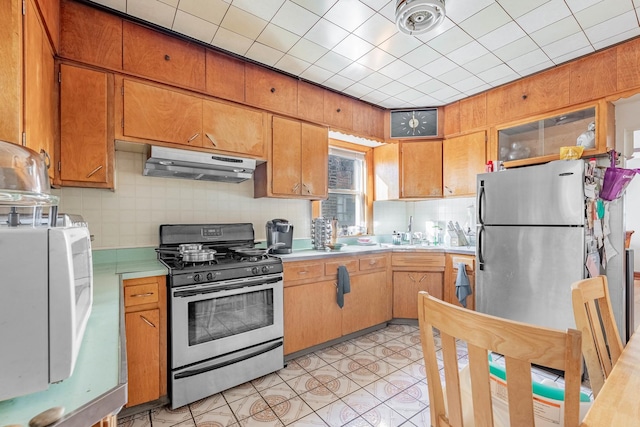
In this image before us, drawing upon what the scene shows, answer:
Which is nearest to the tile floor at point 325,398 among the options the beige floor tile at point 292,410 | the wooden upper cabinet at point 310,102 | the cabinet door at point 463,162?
the beige floor tile at point 292,410

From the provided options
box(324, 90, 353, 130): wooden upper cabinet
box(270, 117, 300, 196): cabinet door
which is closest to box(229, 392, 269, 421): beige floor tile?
box(270, 117, 300, 196): cabinet door

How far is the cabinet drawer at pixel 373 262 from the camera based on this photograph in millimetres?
2957

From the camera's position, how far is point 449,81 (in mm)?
2873

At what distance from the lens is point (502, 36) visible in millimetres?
2182

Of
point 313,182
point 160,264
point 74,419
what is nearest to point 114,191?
point 160,264

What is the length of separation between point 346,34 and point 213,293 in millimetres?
2070

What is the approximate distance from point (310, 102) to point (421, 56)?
108cm

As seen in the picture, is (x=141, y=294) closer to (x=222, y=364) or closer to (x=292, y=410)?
(x=222, y=364)

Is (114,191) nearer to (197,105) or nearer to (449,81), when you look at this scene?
(197,105)

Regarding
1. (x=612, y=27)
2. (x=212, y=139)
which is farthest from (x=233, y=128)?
(x=612, y=27)

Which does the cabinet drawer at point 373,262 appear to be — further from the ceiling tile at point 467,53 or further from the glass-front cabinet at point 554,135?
the ceiling tile at point 467,53

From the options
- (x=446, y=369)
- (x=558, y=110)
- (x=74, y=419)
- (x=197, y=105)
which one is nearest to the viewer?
(x=74, y=419)

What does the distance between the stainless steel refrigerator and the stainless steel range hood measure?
219 centimetres

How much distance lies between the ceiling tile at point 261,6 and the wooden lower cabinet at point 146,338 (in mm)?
1808
